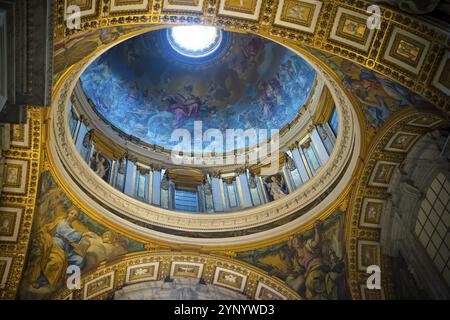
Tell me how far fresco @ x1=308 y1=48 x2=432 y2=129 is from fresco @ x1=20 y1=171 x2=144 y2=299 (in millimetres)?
6805

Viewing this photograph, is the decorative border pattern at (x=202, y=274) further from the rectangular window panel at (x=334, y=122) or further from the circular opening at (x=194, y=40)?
the circular opening at (x=194, y=40)

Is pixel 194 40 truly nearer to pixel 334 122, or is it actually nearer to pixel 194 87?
pixel 194 87

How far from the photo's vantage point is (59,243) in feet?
46.7

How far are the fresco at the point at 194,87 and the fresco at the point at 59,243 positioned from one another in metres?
4.77

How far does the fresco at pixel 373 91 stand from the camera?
11.6 metres

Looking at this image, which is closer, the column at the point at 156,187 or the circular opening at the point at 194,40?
the column at the point at 156,187

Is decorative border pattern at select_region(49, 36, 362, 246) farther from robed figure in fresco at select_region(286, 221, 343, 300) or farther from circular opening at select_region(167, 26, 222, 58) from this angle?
circular opening at select_region(167, 26, 222, 58)

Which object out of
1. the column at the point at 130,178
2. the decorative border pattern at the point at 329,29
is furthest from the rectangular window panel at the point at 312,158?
the decorative border pattern at the point at 329,29

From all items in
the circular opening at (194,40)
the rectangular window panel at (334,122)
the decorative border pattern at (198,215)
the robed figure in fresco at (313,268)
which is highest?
the circular opening at (194,40)

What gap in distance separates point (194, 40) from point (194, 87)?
1790 millimetres

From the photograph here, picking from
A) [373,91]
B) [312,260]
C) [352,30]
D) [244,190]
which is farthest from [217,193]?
[352,30]

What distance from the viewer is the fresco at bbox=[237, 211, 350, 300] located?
590 inches

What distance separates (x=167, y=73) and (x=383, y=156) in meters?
9.99
